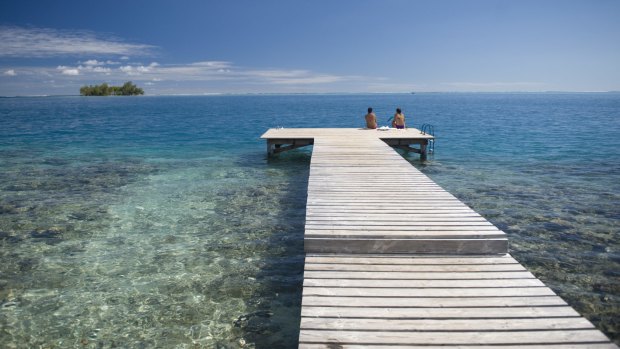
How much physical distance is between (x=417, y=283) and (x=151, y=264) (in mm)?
5310

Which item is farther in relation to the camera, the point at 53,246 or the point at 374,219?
the point at 53,246

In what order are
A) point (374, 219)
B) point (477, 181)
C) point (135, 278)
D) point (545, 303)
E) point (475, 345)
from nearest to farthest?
1. point (475, 345)
2. point (545, 303)
3. point (374, 219)
4. point (135, 278)
5. point (477, 181)

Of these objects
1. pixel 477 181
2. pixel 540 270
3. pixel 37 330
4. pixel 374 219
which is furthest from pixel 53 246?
pixel 477 181

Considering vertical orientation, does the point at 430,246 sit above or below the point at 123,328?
above

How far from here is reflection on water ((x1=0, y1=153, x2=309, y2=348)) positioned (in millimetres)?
5719

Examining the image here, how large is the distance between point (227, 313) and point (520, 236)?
6.68 meters

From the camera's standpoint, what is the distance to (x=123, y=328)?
5762 mm

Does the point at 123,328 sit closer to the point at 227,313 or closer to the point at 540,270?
the point at 227,313

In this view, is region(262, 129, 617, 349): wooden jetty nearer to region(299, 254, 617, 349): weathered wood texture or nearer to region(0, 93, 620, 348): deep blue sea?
region(299, 254, 617, 349): weathered wood texture

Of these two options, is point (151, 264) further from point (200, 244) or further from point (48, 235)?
point (48, 235)

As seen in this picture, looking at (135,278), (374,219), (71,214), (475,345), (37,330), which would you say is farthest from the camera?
(71,214)

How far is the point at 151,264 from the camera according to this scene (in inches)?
308

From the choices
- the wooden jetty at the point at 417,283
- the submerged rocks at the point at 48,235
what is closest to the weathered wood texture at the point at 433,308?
the wooden jetty at the point at 417,283

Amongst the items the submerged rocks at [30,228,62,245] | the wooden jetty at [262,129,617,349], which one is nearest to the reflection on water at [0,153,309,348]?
the submerged rocks at [30,228,62,245]
